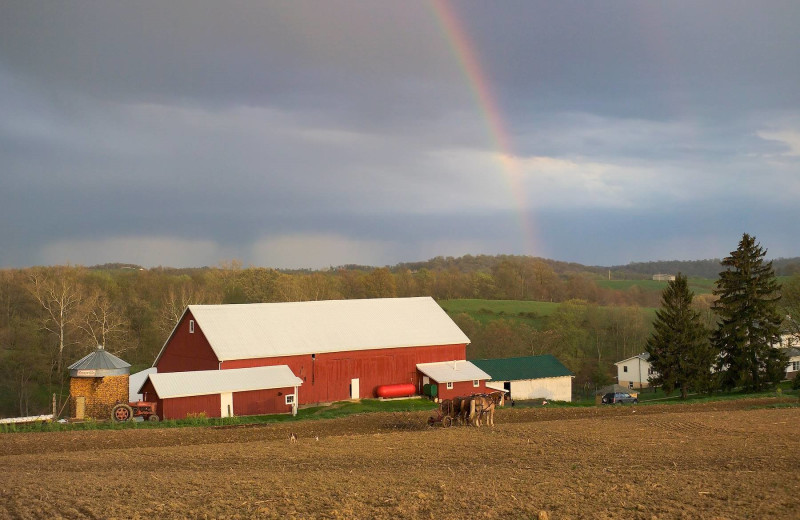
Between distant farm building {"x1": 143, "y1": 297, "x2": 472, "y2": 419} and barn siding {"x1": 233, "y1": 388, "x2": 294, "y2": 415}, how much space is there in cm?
47

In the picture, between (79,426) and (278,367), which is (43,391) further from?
(79,426)

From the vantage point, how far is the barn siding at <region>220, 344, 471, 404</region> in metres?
37.4

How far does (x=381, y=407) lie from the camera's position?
3578cm

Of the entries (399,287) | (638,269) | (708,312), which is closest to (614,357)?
(708,312)

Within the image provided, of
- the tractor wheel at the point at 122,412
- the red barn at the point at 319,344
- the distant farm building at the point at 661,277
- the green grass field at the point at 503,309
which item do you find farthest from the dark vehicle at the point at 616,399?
the distant farm building at the point at 661,277

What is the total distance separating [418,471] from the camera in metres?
14.3

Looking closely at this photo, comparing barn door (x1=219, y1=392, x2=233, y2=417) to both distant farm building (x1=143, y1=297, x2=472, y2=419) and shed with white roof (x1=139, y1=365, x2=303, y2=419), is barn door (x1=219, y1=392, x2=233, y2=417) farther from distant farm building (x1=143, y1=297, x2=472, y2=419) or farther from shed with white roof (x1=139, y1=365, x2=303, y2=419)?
distant farm building (x1=143, y1=297, x2=472, y2=419)

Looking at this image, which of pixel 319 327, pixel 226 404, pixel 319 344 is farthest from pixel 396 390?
pixel 226 404

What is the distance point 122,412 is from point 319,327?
13.3 meters

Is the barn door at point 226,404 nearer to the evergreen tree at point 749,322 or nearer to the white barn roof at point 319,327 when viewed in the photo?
the white barn roof at point 319,327

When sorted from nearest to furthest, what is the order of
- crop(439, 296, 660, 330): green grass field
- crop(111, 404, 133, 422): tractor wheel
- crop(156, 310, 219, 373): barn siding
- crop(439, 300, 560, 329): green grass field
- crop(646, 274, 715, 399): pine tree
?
crop(111, 404, 133, 422): tractor wheel
crop(156, 310, 219, 373): barn siding
crop(646, 274, 715, 399): pine tree
crop(439, 296, 660, 330): green grass field
crop(439, 300, 560, 329): green grass field

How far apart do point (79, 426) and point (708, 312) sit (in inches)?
2999

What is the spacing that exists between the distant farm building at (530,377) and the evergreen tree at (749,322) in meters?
12.1

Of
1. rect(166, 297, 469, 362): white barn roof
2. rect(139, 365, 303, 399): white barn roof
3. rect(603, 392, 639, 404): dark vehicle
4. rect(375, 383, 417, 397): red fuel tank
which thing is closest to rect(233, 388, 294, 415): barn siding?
rect(139, 365, 303, 399): white barn roof
